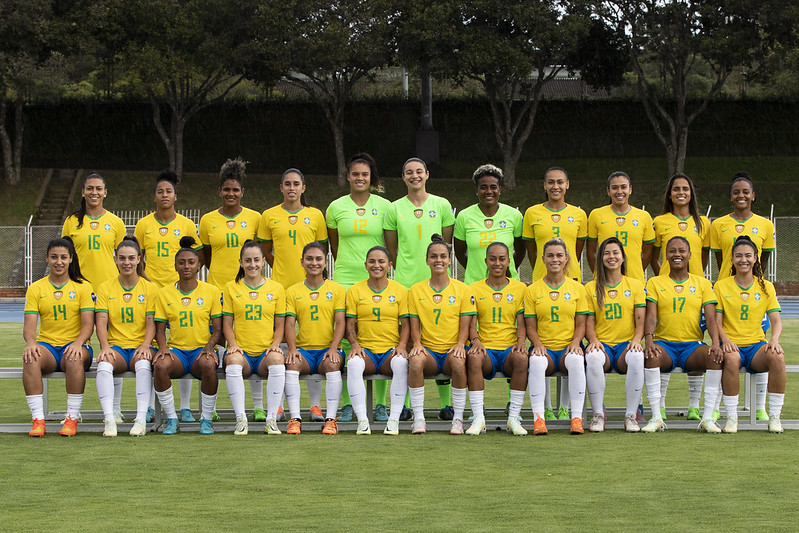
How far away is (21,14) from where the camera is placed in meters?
26.0

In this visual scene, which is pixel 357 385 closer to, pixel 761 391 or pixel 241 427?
pixel 241 427

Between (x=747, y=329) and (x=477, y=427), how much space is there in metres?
1.92

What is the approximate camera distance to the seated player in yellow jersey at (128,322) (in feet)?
22.8

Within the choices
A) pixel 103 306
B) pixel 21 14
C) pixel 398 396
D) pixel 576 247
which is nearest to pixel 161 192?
pixel 103 306

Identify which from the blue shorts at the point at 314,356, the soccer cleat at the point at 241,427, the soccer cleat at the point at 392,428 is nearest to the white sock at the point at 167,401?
the soccer cleat at the point at 241,427

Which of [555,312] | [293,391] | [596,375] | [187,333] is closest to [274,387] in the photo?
[293,391]

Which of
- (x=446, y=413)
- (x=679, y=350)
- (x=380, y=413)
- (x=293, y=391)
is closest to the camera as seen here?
(x=293, y=391)

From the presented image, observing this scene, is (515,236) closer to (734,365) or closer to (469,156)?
(734,365)

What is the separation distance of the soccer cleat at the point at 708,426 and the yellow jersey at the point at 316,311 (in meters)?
2.46

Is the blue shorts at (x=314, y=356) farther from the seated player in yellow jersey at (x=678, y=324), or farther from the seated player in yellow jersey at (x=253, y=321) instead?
the seated player in yellow jersey at (x=678, y=324)

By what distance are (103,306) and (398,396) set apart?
6.80 feet

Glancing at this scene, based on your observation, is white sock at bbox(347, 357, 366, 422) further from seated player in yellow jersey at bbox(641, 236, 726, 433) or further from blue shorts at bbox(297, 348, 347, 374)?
seated player in yellow jersey at bbox(641, 236, 726, 433)

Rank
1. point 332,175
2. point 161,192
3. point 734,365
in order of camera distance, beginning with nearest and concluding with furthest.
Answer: point 734,365
point 161,192
point 332,175

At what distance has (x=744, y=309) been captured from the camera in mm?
7070
